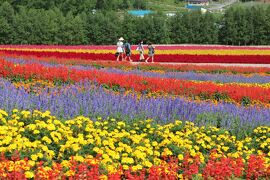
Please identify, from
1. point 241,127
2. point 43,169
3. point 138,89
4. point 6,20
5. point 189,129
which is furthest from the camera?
point 6,20

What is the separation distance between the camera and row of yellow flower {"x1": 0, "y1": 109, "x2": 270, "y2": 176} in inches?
242

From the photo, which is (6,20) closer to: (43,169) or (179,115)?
(179,115)

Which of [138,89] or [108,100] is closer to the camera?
[108,100]

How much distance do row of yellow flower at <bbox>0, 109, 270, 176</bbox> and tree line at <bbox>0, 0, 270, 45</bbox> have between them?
160 ft

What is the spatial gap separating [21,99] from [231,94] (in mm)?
6952

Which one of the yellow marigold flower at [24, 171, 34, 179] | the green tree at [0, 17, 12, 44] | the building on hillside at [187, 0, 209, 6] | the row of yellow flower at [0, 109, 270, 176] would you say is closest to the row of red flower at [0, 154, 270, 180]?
the yellow marigold flower at [24, 171, 34, 179]

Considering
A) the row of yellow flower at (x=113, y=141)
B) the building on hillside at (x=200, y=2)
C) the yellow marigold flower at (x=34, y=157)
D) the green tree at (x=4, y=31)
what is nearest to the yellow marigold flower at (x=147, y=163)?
the row of yellow flower at (x=113, y=141)

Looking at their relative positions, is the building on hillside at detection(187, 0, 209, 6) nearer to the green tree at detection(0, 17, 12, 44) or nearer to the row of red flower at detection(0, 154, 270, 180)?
the green tree at detection(0, 17, 12, 44)

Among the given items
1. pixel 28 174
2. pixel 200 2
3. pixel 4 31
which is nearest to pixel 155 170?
pixel 28 174

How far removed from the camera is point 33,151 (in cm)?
600

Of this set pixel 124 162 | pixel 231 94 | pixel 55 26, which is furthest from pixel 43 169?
pixel 55 26

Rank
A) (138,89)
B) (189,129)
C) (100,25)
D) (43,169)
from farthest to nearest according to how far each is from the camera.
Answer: (100,25) → (138,89) → (189,129) → (43,169)

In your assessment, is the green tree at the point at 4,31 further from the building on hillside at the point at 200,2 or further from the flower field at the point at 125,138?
the building on hillside at the point at 200,2

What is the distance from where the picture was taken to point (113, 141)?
23.1ft
